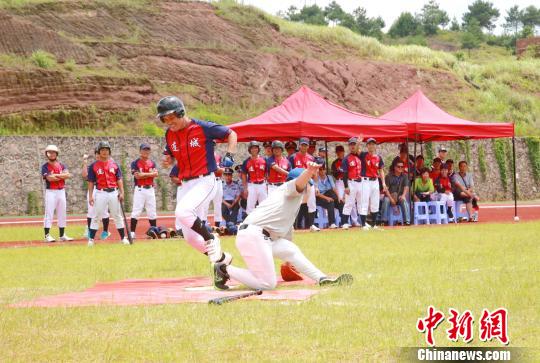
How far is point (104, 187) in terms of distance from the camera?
62.0 ft

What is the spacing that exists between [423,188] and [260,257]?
15074 millimetres

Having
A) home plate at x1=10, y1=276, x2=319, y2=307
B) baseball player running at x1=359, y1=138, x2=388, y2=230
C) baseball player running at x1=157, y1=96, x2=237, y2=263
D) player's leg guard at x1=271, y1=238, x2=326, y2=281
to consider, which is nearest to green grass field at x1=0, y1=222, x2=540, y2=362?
home plate at x1=10, y1=276, x2=319, y2=307

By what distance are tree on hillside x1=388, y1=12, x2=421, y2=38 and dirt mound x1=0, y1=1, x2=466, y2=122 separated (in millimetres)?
78160

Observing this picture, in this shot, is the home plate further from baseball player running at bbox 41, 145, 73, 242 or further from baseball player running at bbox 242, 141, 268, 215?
baseball player running at bbox 242, 141, 268, 215

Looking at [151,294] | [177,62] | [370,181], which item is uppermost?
[177,62]

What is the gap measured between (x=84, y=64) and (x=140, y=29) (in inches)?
345

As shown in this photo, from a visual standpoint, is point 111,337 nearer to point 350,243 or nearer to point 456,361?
point 456,361

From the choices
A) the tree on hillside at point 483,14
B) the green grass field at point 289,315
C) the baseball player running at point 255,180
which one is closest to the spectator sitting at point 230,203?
the baseball player running at point 255,180

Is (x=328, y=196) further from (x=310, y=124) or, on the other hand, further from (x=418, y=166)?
(x=418, y=166)

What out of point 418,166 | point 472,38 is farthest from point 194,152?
point 472,38

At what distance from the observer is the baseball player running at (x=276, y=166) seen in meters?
20.9

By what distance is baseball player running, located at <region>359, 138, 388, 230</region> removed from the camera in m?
22.0

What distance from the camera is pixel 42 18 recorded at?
54656 millimetres

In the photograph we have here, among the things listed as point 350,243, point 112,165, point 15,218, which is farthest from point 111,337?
point 15,218
